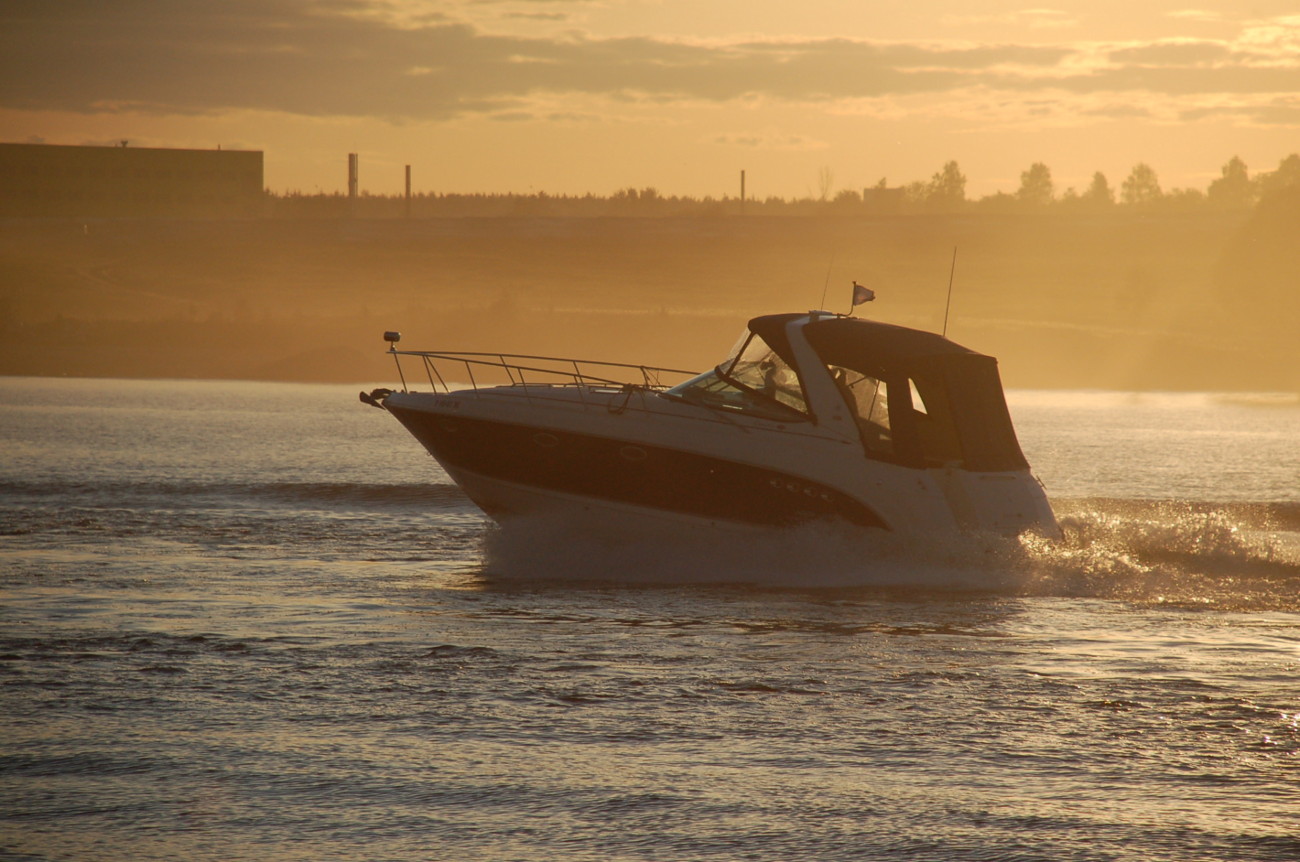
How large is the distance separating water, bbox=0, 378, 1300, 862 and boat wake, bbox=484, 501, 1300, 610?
39mm

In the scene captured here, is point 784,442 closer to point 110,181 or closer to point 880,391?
point 880,391

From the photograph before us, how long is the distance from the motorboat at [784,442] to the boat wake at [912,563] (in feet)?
0.59

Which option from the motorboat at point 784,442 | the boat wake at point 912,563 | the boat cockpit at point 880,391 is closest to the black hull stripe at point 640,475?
the motorboat at point 784,442

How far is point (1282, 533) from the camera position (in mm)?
17359

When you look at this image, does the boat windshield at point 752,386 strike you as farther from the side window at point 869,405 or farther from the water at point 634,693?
the water at point 634,693

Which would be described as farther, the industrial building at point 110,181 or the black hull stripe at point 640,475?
the industrial building at point 110,181

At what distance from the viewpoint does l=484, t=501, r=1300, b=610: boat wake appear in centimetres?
1211

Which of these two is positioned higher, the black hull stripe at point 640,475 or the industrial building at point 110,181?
the industrial building at point 110,181

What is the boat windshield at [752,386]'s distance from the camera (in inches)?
498

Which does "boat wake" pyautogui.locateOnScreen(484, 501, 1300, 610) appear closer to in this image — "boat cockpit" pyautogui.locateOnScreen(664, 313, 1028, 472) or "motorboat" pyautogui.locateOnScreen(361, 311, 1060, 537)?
"motorboat" pyautogui.locateOnScreen(361, 311, 1060, 537)

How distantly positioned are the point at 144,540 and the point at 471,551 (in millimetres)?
3480

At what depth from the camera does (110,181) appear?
115188mm

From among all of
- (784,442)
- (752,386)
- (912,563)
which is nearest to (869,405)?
(784,442)

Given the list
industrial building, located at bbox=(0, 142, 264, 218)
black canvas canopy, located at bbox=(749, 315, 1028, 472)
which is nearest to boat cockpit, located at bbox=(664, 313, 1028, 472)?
black canvas canopy, located at bbox=(749, 315, 1028, 472)
